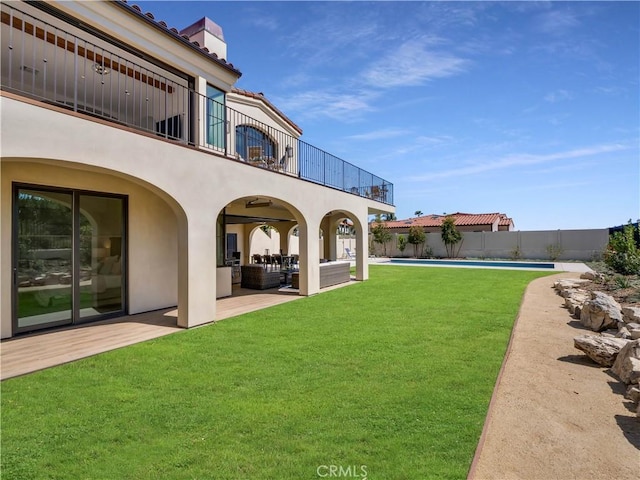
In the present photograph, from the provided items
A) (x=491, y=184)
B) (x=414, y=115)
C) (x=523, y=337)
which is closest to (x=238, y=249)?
(x=414, y=115)

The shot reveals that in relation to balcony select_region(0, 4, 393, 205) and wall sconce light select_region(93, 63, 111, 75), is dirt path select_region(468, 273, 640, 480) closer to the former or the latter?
balcony select_region(0, 4, 393, 205)

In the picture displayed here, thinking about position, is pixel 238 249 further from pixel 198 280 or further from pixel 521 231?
pixel 521 231

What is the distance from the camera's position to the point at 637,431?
4047mm

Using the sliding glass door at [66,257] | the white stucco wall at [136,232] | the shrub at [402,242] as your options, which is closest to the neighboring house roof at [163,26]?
the white stucco wall at [136,232]

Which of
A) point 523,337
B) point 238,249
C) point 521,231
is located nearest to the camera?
point 523,337

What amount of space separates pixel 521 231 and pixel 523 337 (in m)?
31.0

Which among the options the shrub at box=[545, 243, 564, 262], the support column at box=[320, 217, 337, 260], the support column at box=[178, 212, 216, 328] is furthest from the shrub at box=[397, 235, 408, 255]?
the support column at box=[178, 212, 216, 328]

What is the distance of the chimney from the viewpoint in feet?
42.1

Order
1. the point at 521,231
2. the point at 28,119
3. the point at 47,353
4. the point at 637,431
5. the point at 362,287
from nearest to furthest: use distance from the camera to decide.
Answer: the point at 637,431 → the point at 28,119 → the point at 47,353 → the point at 362,287 → the point at 521,231

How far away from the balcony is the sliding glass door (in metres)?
2.29

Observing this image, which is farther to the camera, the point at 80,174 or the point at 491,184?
the point at 491,184

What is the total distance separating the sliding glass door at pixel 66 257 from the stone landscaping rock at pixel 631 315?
13.0 metres

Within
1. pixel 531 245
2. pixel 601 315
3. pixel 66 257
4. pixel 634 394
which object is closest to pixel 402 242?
pixel 531 245

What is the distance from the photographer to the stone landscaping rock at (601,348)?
609 cm
